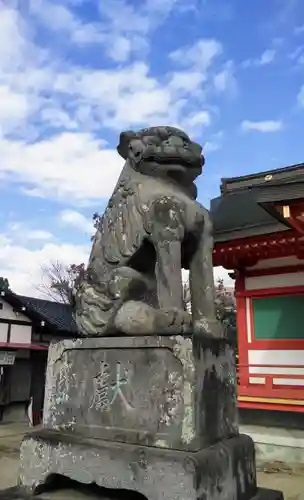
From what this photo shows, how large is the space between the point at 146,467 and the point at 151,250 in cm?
113

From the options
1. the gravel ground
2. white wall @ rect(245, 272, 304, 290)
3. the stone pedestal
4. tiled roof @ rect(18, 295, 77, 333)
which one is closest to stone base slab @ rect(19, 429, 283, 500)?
the stone pedestal

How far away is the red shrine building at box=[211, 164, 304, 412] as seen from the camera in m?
7.50

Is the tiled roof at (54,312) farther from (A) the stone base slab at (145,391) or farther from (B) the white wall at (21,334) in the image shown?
(A) the stone base slab at (145,391)

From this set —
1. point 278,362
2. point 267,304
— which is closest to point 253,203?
point 267,304

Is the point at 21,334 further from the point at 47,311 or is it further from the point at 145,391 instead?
the point at 145,391

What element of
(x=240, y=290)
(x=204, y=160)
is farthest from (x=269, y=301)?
(x=204, y=160)

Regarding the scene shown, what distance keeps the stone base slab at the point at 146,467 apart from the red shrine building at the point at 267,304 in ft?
Answer: 17.3

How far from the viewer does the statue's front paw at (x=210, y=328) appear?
2277 millimetres

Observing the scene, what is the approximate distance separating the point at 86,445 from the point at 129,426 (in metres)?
0.25

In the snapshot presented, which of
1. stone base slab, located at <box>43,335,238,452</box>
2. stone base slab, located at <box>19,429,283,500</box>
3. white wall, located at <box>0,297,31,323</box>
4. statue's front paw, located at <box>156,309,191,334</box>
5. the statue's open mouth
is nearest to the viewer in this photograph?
stone base slab, located at <box>19,429,283,500</box>

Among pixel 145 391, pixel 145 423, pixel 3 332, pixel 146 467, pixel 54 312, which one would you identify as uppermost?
pixel 54 312

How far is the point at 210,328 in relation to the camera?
91.4 inches

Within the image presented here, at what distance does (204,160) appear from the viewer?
2.65 metres

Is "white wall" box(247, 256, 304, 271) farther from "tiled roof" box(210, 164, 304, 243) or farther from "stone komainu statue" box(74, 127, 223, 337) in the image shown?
"stone komainu statue" box(74, 127, 223, 337)
